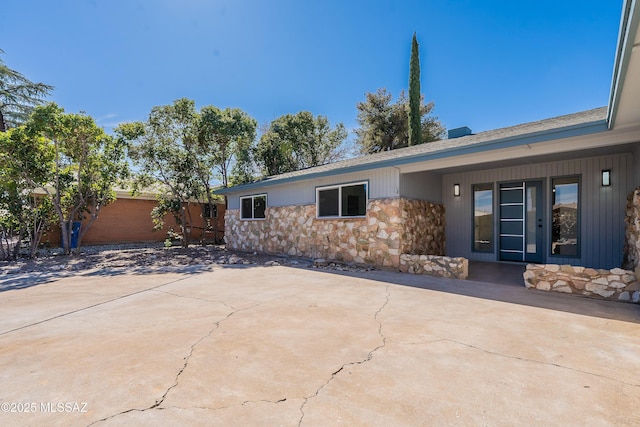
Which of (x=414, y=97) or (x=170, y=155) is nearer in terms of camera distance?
(x=170, y=155)

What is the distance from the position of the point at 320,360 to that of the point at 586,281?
4.72m

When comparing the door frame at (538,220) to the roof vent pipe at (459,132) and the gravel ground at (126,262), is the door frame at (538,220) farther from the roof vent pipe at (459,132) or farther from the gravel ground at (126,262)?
the gravel ground at (126,262)

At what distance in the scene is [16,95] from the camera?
18.0 m

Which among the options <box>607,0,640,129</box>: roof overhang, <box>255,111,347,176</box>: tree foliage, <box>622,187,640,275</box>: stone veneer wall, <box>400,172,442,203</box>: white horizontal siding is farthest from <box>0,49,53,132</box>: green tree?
<box>622,187,640,275</box>: stone veneer wall

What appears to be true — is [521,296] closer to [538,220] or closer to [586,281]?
[586,281]

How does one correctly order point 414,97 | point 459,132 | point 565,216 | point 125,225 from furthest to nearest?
point 414,97 → point 125,225 → point 459,132 → point 565,216

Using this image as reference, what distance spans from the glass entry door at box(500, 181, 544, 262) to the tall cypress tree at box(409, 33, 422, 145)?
32.2ft

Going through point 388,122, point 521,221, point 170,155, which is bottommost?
point 521,221

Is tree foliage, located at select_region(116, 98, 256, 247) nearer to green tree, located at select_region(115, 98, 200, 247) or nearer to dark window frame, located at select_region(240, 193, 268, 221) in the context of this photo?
green tree, located at select_region(115, 98, 200, 247)

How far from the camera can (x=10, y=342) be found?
306 cm

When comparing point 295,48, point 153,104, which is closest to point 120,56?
point 153,104

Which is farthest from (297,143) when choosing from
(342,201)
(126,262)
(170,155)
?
(126,262)

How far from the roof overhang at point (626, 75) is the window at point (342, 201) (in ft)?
16.3

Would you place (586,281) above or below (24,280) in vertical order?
above
